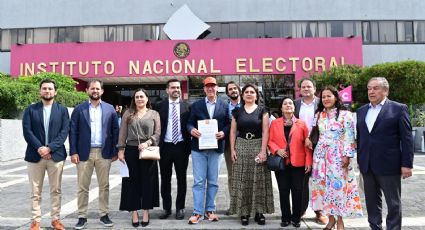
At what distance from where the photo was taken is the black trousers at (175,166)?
5242 millimetres

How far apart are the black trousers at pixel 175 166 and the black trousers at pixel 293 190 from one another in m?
1.42

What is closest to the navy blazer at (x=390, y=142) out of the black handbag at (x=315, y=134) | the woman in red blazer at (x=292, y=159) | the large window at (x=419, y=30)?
the black handbag at (x=315, y=134)

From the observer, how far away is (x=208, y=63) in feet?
77.2

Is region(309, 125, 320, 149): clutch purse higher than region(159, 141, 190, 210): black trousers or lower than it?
higher

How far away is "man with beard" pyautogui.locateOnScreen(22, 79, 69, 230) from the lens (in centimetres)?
459

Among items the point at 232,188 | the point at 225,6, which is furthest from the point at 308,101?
the point at 225,6

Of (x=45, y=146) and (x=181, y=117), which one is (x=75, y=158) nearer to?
(x=45, y=146)

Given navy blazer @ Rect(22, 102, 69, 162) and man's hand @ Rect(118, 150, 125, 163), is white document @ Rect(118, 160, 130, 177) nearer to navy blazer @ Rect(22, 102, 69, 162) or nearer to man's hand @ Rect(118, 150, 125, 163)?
man's hand @ Rect(118, 150, 125, 163)

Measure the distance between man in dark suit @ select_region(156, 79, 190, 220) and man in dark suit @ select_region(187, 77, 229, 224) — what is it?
0.17 meters

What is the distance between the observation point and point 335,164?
4465mm

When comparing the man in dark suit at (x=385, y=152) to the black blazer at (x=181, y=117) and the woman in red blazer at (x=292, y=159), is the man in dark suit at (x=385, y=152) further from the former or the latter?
the black blazer at (x=181, y=117)

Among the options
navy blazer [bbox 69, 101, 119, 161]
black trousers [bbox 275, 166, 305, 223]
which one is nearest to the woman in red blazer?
black trousers [bbox 275, 166, 305, 223]

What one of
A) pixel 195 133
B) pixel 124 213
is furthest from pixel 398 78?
pixel 124 213

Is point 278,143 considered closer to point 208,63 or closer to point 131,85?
point 208,63
